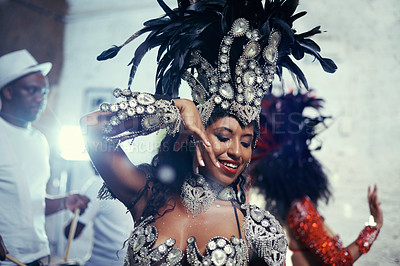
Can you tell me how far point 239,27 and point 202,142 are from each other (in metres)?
0.46

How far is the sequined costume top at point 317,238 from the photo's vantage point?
2.17m

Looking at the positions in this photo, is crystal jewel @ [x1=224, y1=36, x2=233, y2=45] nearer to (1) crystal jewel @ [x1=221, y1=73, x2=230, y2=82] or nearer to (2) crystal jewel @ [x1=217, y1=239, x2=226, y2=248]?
(1) crystal jewel @ [x1=221, y1=73, x2=230, y2=82]

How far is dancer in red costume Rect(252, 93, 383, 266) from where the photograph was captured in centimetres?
225

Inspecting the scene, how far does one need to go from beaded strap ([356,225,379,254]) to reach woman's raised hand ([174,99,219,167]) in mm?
1473

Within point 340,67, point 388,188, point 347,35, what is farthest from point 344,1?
point 388,188

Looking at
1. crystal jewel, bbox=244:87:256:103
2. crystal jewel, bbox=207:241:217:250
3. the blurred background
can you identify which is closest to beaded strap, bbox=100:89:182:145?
crystal jewel, bbox=244:87:256:103

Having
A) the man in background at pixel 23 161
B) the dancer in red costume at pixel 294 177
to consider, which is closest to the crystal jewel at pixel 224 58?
the dancer in red costume at pixel 294 177

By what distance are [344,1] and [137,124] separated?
270 centimetres

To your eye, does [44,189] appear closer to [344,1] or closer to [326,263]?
[326,263]

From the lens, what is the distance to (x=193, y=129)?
1145 mm

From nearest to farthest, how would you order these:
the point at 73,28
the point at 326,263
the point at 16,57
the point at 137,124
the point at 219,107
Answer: the point at 137,124, the point at 219,107, the point at 16,57, the point at 326,263, the point at 73,28

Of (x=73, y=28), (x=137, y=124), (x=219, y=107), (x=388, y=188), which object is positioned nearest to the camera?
(x=137, y=124)

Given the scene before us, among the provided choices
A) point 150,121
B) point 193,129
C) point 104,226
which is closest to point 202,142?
point 193,129

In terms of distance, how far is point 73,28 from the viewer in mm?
2318
